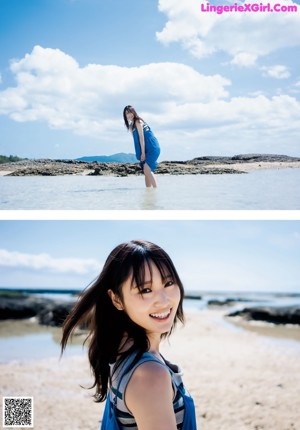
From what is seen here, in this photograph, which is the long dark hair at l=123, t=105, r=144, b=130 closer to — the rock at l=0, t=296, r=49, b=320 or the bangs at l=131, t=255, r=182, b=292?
the bangs at l=131, t=255, r=182, b=292

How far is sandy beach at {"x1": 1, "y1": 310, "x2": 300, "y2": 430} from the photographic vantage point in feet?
9.90

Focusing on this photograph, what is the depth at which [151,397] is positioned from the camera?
0.85 meters

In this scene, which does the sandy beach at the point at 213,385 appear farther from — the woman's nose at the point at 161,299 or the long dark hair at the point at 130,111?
the woman's nose at the point at 161,299

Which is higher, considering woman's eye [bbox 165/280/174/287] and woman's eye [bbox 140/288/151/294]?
woman's eye [bbox 165/280/174/287]

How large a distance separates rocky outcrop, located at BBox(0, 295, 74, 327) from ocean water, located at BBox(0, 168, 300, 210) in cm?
190

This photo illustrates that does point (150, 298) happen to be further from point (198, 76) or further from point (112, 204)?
point (198, 76)

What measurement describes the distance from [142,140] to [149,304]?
8.41ft

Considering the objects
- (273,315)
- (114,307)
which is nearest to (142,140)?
(114,307)

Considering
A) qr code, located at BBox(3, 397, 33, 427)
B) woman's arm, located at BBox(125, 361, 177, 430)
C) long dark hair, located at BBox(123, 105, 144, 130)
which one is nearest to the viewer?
woman's arm, located at BBox(125, 361, 177, 430)

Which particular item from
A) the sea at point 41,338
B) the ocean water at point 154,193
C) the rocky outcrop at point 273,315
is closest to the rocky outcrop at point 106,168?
the ocean water at point 154,193

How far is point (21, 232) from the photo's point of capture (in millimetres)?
3893

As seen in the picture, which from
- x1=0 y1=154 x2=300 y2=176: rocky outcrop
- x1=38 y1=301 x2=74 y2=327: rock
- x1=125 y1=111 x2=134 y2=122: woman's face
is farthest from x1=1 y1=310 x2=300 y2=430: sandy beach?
x1=0 y1=154 x2=300 y2=176: rocky outcrop

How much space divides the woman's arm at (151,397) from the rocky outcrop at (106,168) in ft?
12.7

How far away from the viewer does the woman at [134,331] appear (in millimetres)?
864
